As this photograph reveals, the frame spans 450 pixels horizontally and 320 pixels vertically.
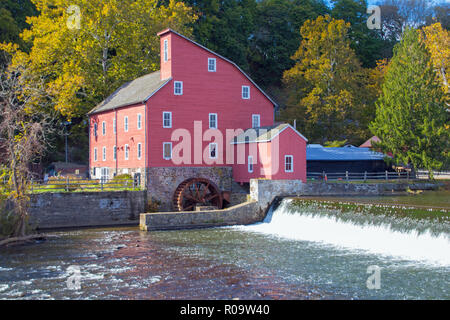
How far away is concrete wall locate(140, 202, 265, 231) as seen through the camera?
2927 cm

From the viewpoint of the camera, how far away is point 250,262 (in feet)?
66.2

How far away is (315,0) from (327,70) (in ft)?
118

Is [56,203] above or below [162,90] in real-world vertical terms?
below

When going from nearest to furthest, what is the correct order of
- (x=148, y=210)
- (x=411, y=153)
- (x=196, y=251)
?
(x=196, y=251) → (x=148, y=210) → (x=411, y=153)

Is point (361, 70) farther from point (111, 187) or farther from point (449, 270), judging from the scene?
point (449, 270)

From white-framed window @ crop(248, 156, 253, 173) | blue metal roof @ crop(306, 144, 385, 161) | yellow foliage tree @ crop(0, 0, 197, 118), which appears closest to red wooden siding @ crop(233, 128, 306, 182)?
white-framed window @ crop(248, 156, 253, 173)

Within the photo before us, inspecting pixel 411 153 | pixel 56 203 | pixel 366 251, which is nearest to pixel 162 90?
pixel 56 203

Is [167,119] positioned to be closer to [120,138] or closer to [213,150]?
[213,150]

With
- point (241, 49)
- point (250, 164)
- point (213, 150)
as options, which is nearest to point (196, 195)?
point (213, 150)

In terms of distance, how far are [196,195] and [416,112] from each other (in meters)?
20.3

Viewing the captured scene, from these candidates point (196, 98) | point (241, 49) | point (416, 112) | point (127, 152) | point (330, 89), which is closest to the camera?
point (196, 98)

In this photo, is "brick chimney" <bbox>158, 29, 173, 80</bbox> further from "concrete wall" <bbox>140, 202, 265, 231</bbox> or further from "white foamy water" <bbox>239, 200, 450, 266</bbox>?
"white foamy water" <bbox>239, 200, 450, 266</bbox>

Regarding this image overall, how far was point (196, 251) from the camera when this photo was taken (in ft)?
73.6

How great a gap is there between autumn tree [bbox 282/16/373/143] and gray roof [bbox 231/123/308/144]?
69.9 feet
